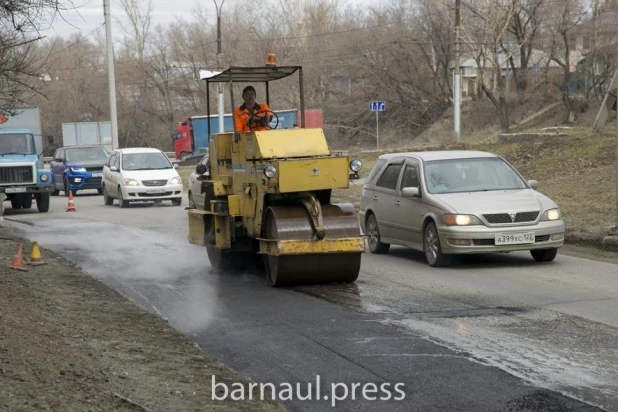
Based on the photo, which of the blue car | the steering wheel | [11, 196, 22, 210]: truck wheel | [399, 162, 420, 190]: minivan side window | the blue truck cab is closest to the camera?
the steering wheel

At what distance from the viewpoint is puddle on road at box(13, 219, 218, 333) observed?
10.2 metres

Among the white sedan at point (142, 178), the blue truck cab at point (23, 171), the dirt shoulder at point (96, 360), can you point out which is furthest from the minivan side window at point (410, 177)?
→ the blue truck cab at point (23, 171)

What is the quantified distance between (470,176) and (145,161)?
1716 cm

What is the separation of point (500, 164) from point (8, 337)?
8.90 meters

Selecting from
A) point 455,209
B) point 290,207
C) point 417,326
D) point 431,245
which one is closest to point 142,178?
point 431,245

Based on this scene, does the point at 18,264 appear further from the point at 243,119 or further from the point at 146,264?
the point at 243,119

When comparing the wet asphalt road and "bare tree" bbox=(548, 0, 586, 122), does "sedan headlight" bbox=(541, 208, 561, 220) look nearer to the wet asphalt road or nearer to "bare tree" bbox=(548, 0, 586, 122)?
the wet asphalt road

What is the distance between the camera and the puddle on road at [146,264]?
10250 mm

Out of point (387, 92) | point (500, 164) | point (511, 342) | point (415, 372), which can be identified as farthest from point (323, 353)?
point (387, 92)

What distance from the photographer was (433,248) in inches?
516

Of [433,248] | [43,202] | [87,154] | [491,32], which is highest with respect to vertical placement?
[491,32]

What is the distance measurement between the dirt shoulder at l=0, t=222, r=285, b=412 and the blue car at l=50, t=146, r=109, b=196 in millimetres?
24987

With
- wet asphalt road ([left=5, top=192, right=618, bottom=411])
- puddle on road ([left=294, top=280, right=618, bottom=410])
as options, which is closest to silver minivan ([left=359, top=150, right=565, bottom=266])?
wet asphalt road ([left=5, top=192, right=618, bottom=411])

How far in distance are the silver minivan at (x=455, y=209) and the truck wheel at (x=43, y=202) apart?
14.2 meters
